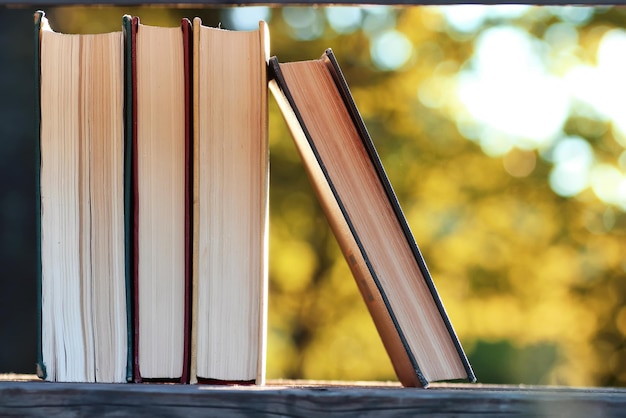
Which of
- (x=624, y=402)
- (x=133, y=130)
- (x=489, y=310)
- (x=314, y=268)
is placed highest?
(x=314, y=268)

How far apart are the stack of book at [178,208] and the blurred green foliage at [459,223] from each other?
540cm

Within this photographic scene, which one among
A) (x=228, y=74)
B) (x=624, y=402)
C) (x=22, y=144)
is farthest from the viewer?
(x=22, y=144)

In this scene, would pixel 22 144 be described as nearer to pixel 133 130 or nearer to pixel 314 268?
pixel 314 268

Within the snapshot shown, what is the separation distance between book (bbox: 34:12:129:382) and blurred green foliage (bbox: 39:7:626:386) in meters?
5.40

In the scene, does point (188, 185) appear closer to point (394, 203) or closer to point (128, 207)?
point (128, 207)

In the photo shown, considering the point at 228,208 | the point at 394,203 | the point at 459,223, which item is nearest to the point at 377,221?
the point at 394,203

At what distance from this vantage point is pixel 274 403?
783 millimetres

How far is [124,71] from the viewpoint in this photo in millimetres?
894

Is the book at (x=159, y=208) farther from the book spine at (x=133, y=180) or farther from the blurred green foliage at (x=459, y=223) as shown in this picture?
the blurred green foliage at (x=459, y=223)

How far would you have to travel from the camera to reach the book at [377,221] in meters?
0.86

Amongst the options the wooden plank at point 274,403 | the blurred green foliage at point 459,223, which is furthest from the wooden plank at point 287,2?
the blurred green foliage at point 459,223

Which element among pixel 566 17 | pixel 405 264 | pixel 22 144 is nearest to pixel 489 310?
pixel 566 17

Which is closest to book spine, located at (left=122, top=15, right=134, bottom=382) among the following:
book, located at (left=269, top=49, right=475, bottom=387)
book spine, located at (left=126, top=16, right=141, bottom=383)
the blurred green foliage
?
book spine, located at (left=126, top=16, right=141, bottom=383)

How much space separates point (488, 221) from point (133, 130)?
6.08 meters
